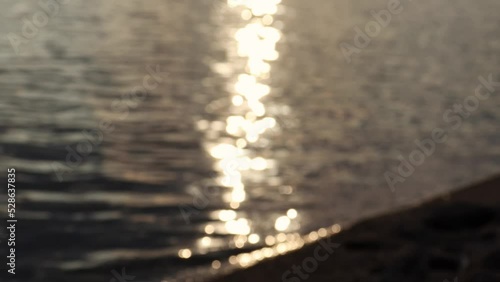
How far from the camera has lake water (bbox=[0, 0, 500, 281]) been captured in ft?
34.6

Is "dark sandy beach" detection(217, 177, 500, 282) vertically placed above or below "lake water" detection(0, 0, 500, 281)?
below

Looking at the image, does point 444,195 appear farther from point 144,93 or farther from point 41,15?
point 41,15

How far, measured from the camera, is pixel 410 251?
900 cm

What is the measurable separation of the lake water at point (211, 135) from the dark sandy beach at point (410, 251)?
2.39 feet

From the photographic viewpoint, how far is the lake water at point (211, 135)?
34.6 feet

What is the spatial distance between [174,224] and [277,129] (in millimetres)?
5862

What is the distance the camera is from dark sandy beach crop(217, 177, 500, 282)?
841 centimetres

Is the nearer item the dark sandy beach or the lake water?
the dark sandy beach

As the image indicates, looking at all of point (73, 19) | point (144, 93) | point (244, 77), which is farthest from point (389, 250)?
point (73, 19)

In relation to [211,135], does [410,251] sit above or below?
below

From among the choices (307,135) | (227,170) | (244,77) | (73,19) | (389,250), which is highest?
(73,19)

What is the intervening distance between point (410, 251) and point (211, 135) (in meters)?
7.25

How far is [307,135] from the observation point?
15.8 meters

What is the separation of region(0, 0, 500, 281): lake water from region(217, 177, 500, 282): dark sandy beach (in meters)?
0.73
